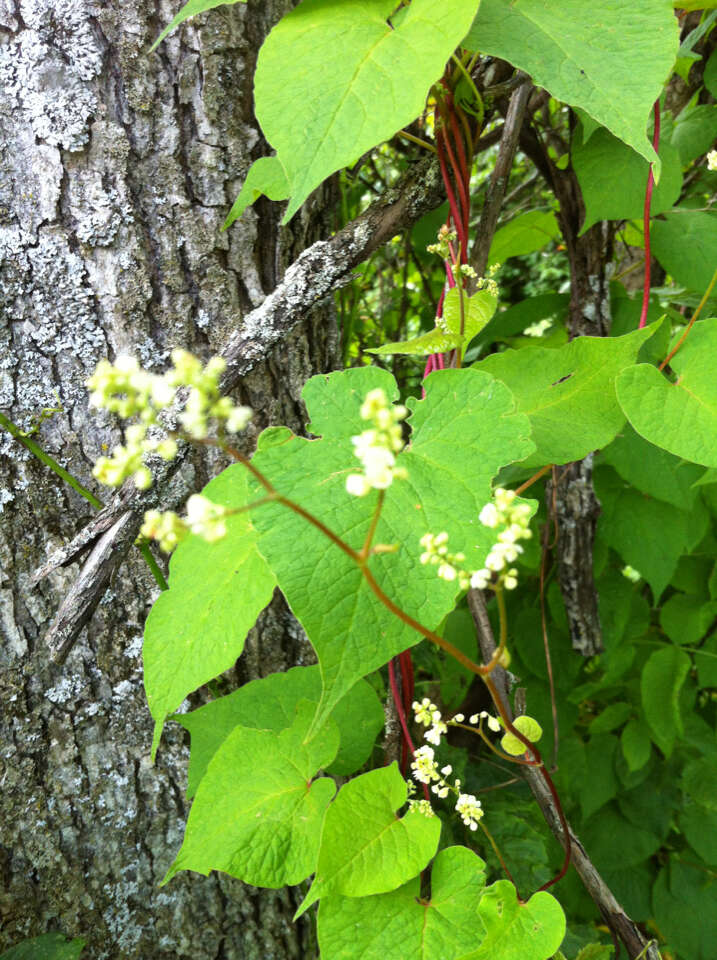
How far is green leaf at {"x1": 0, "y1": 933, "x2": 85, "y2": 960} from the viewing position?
103 cm

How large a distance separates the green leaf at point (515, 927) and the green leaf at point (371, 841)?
8cm

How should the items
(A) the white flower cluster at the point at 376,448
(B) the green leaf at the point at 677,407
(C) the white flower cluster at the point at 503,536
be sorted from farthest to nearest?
(B) the green leaf at the point at 677,407, (C) the white flower cluster at the point at 503,536, (A) the white flower cluster at the point at 376,448

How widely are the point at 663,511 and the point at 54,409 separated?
3.38 ft

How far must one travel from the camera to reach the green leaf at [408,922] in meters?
0.71

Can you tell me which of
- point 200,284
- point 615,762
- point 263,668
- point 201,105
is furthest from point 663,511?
point 201,105

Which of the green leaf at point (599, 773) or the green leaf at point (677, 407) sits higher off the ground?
the green leaf at point (677, 407)

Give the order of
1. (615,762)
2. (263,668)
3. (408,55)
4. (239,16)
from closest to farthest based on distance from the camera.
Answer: (408,55) → (239,16) → (263,668) → (615,762)

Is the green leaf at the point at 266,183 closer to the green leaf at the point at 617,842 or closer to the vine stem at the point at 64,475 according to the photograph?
the vine stem at the point at 64,475

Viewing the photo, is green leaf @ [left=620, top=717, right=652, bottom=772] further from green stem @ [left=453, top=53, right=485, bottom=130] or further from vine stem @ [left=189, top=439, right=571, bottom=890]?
green stem @ [left=453, top=53, right=485, bottom=130]

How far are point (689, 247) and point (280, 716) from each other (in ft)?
3.12

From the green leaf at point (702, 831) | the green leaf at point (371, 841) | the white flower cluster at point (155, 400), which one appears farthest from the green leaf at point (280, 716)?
the green leaf at point (702, 831)

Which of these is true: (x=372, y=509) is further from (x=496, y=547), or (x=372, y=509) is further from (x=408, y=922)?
(x=408, y=922)

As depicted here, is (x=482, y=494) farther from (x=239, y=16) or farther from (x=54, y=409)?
(x=239, y=16)

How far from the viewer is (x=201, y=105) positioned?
3.25 feet
